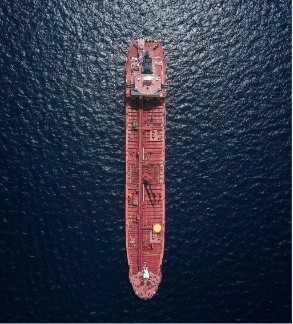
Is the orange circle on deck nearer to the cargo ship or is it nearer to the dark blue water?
the cargo ship

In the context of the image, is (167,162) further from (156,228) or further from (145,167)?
(156,228)

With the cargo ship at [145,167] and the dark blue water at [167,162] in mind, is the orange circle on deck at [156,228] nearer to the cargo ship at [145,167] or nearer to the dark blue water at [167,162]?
the cargo ship at [145,167]

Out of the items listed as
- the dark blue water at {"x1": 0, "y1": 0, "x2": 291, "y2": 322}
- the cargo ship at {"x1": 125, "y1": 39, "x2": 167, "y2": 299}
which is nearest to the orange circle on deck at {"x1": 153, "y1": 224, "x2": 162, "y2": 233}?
the cargo ship at {"x1": 125, "y1": 39, "x2": 167, "y2": 299}

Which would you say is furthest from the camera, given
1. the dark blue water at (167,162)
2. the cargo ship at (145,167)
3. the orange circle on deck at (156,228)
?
the orange circle on deck at (156,228)

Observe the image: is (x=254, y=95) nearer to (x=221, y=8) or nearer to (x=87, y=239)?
(x=221, y=8)

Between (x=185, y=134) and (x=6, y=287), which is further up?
(x=185, y=134)

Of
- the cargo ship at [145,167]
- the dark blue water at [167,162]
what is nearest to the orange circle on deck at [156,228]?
the cargo ship at [145,167]

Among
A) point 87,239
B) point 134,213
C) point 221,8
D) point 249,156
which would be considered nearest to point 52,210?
point 87,239
